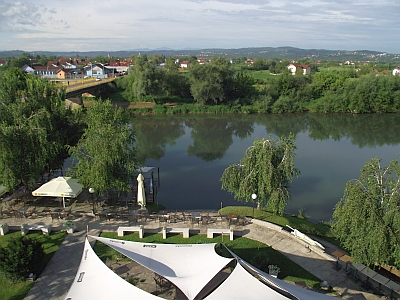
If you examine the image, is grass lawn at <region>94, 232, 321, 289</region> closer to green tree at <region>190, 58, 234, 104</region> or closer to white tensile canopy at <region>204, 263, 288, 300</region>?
white tensile canopy at <region>204, 263, 288, 300</region>

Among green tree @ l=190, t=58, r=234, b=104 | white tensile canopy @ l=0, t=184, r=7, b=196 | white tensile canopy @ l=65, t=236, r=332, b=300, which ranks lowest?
white tensile canopy @ l=0, t=184, r=7, b=196

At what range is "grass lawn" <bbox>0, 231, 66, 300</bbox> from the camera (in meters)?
10.8

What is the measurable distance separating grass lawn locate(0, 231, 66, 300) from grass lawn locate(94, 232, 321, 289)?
1.66 m

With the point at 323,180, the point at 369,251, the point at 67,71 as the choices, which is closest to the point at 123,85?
the point at 67,71

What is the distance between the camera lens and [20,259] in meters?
11.3

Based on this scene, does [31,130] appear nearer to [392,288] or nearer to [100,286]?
[100,286]

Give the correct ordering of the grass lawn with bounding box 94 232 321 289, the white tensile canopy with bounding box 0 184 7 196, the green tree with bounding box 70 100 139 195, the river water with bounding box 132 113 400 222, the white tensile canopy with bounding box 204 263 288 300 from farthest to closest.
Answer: the river water with bounding box 132 113 400 222, the white tensile canopy with bounding box 0 184 7 196, the green tree with bounding box 70 100 139 195, the grass lawn with bounding box 94 232 321 289, the white tensile canopy with bounding box 204 263 288 300

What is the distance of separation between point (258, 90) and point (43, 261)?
176 feet

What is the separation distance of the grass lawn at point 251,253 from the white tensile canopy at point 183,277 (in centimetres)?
251

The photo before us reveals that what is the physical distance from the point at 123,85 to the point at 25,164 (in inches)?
1817

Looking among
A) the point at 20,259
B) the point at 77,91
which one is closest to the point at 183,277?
the point at 20,259

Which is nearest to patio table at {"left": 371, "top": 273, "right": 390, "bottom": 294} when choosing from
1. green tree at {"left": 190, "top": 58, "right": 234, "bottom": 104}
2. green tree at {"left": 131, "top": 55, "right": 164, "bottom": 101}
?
green tree at {"left": 190, "top": 58, "right": 234, "bottom": 104}

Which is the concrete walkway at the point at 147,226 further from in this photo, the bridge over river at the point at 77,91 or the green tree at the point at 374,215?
the bridge over river at the point at 77,91

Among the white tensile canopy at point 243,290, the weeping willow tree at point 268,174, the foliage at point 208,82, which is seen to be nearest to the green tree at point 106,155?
the weeping willow tree at point 268,174
